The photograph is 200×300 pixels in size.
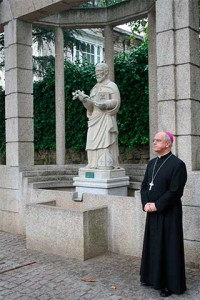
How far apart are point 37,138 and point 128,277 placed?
A: 7.19 m

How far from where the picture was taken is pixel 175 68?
576cm

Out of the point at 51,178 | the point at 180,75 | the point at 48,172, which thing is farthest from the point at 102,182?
the point at 180,75

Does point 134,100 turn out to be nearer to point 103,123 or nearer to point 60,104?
point 60,104

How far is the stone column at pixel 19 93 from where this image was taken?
8008 mm

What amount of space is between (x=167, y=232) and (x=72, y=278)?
4.81 feet

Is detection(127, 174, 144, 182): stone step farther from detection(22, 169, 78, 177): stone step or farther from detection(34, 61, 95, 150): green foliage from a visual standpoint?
detection(34, 61, 95, 150): green foliage

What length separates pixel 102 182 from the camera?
6836mm

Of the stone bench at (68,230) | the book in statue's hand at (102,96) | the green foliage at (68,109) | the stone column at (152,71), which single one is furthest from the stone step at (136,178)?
the green foliage at (68,109)

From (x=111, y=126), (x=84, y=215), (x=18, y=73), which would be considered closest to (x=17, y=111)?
(x=18, y=73)

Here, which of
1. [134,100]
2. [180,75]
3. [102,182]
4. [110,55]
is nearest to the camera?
[180,75]

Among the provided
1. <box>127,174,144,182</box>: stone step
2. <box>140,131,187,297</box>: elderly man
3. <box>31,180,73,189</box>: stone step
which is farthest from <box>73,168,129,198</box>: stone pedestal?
<box>140,131,187,297</box>: elderly man

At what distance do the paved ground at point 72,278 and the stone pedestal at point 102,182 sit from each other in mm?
1164

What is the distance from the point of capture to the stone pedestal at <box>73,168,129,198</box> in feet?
22.4

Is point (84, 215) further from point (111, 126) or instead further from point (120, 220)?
point (111, 126)
